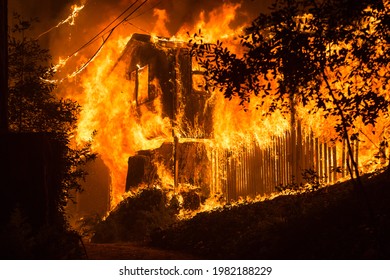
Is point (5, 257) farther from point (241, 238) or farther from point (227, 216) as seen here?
point (227, 216)

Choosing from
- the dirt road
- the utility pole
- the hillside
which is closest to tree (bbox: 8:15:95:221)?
the dirt road

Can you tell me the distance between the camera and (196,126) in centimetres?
2208

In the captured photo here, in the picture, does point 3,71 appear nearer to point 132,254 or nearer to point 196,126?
point 132,254

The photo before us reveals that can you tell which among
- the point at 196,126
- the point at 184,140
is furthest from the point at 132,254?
the point at 196,126

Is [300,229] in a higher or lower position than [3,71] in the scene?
lower

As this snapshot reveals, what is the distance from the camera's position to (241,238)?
10992mm

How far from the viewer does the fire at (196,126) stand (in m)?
16.1

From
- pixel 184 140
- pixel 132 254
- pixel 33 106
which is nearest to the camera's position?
pixel 132 254

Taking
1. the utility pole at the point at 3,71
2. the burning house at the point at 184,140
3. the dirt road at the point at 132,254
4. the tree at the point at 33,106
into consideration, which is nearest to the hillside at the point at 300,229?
the dirt road at the point at 132,254

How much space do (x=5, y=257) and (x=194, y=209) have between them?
1325 cm

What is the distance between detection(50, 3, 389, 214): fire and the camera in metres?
16.1

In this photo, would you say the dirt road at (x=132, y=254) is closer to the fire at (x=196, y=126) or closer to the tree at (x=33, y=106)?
the tree at (x=33, y=106)

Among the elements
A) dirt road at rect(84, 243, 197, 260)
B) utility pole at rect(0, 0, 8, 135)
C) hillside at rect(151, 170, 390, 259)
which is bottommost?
dirt road at rect(84, 243, 197, 260)

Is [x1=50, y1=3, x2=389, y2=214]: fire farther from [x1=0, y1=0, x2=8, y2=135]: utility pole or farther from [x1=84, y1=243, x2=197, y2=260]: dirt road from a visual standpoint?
[x1=0, y1=0, x2=8, y2=135]: utility pole
